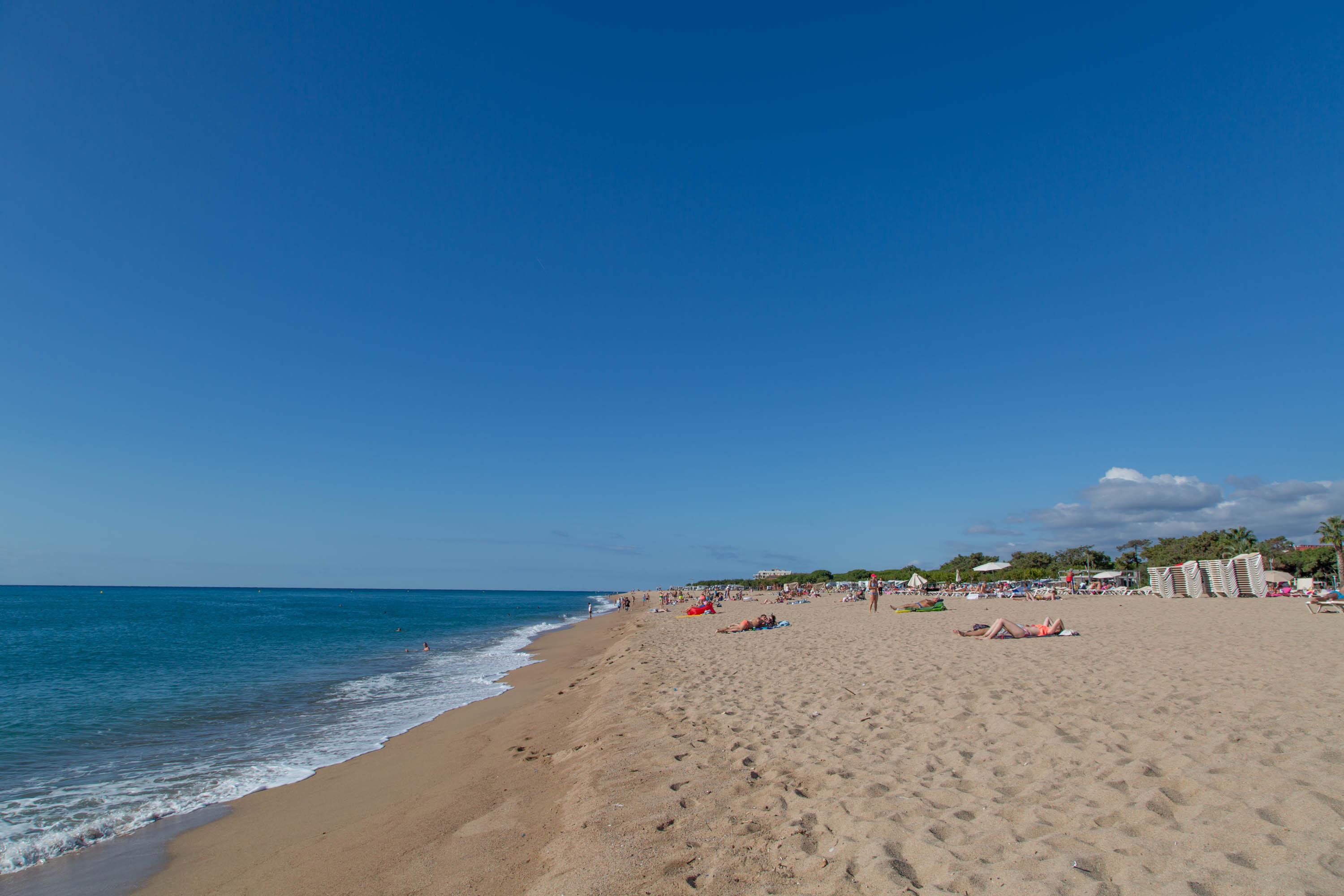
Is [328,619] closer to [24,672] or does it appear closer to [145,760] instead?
[24,672]

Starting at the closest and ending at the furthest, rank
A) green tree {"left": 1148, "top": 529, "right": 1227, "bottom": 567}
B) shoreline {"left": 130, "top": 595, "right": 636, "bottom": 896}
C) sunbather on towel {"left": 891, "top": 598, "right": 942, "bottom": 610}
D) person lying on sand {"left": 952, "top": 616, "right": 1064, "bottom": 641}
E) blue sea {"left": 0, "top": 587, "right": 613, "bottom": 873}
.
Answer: shoreline {"left": 130, "top": 595, "right": 636, "bottom": 896} < blue sea {"left": 0, "top": 587, "right": 613, "bottom": 873} < person lying on sand {"left": 952, "top": 616, "right": 1064, "bottom": 641} < sunbather on towel {"left": 891, "top": 598, "right": 942, "bottom": 610} < green tree {"left": 1148, "top": 529, "right": 1227, "bottom": 567}

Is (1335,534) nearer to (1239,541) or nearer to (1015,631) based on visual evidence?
(1239,541)

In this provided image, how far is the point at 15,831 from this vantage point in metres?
6.36

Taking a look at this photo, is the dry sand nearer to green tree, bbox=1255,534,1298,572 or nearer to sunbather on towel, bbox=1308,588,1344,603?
sunbather on towel, bbox=1308,588,1344,603

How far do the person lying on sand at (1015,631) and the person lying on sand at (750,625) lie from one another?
24.9 ft

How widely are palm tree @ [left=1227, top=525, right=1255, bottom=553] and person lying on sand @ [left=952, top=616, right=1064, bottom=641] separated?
54.7 metres

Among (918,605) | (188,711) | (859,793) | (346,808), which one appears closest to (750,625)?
(918,605)

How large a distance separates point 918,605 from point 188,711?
2785 cm

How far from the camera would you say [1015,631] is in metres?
13.7

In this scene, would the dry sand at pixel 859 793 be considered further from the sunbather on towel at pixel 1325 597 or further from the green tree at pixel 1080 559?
the green tree at pixel 1080 559

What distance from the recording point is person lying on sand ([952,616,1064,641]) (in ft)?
45.1

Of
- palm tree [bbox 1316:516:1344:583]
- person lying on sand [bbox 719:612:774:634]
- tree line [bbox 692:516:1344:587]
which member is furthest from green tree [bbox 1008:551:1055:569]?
person lying on sand [bbox 719:612:774:634]

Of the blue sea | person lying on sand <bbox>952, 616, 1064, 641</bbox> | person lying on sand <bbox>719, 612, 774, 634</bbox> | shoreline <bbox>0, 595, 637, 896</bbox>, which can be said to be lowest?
the blue sea

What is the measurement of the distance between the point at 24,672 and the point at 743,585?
282 ft
